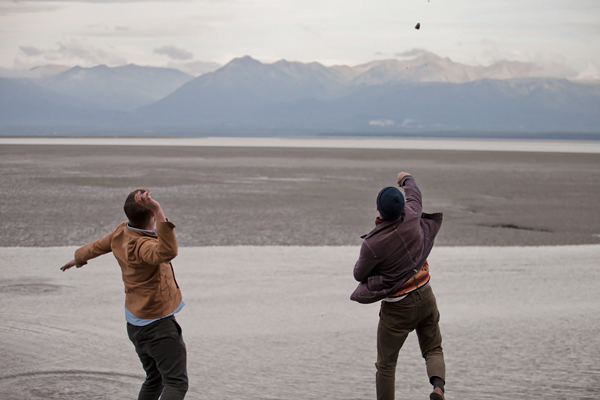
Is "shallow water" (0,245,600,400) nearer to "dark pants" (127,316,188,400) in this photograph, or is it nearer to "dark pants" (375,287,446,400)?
"dark pants" (375,287,446,400)

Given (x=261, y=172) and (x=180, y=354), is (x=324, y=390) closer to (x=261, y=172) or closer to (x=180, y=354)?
(x=180, y=354)

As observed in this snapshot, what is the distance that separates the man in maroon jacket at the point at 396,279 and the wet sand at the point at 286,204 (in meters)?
6.17

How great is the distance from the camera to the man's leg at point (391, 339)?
3533 mm

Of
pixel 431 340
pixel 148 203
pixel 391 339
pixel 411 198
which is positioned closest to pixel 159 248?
pixel 148 203

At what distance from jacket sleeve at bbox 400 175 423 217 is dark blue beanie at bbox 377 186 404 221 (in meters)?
0.14

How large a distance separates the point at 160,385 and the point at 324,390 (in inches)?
48.0

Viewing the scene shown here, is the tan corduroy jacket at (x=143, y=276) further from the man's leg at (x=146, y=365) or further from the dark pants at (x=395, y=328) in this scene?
the dark pants at (x=395, y=328)

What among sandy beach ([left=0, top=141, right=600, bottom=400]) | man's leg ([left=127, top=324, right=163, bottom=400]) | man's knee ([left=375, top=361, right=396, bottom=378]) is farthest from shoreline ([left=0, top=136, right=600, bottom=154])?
man's leg ([left=127, top=324, right=163, bottom=400])

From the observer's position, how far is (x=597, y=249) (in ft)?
31.3

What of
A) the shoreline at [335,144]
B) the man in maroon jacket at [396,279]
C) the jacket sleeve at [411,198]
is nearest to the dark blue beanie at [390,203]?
the man in maroon jacket at [396,279]

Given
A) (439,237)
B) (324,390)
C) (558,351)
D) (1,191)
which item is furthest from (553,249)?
(1,191)

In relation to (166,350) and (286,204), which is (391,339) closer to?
(166,350)

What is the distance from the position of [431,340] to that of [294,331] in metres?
1.91

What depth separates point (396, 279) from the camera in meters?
3.47
